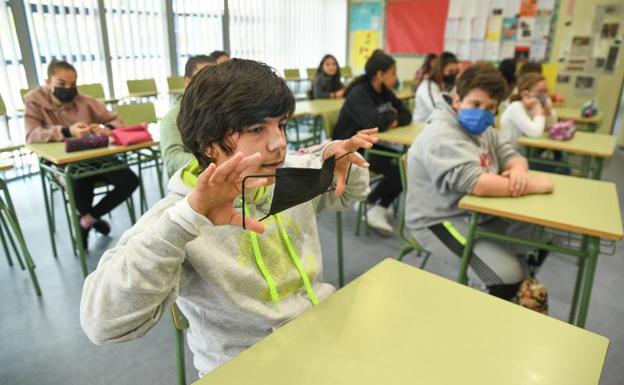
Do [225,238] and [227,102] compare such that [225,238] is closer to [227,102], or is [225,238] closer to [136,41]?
[227,102]

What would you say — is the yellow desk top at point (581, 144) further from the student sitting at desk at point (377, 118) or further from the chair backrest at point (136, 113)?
the chair backrest at point (136, 113)

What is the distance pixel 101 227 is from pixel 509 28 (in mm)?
6221

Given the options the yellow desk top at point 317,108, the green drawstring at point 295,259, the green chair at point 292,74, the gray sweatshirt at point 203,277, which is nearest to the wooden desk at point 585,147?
the yellow desk top at point 317,108

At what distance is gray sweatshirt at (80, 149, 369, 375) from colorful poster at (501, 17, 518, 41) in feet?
20.4

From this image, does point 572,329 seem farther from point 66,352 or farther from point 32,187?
point 32,187

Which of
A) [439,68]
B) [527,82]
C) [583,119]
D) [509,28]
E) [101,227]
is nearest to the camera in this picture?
[101,227]

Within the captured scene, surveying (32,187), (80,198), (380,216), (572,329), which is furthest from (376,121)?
(32,187)

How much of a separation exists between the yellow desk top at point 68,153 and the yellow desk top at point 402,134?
159 centimetres

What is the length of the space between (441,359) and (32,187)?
453 centimetres

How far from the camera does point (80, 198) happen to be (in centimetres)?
287

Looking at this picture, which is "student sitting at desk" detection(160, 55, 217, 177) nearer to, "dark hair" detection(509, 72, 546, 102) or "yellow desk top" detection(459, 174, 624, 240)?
"yellow desk top" detection(459, 174, 624, 240)

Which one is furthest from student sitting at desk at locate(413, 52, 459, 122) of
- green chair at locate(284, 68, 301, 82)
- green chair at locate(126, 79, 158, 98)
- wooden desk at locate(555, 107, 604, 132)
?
green chair at locate(126, 79, 158, 98)

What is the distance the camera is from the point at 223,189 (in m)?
0.69

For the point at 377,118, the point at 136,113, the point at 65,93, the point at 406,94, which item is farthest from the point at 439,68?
the point at 65,93
